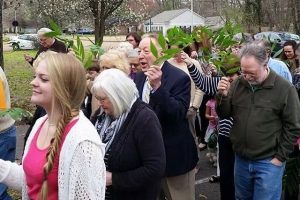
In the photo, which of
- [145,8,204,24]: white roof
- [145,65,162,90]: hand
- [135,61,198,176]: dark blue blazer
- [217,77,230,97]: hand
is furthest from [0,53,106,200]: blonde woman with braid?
[145,8,204,24]: white roof

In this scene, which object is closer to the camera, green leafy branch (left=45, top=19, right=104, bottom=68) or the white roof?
green leafy branch (left=45, top=19, right=104, bottom=68)

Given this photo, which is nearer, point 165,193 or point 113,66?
point 113,66

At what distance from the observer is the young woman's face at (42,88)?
228 centimetres

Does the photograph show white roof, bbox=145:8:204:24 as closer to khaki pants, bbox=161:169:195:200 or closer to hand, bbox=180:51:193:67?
hand, bbox=180:51:193:67

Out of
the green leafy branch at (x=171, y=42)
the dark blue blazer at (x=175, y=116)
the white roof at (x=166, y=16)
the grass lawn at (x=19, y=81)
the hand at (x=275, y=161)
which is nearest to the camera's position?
the green leafy branch at (x=171, y=42)

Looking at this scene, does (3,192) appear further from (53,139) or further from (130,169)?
(53,139)

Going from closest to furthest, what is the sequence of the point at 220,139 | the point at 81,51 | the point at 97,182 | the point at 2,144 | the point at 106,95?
1. the point at 97,182
2. the point at 106,95
3. the point at 81,51
4. the point at 2,144
5. the point at 220,139

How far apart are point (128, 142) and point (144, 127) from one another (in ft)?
0.45

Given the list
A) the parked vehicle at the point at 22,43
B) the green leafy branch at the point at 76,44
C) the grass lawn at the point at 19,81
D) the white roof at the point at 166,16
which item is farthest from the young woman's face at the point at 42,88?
the white roof at the point at 166,16

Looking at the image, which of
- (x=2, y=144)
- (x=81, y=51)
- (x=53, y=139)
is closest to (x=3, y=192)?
(x=2, y=144)

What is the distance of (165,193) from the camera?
4246mm

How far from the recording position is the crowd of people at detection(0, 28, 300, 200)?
7.44ft

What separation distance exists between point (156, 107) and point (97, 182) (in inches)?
61.6

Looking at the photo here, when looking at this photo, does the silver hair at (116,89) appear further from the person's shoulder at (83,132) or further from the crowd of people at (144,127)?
the person's shoulder at (83,132)
